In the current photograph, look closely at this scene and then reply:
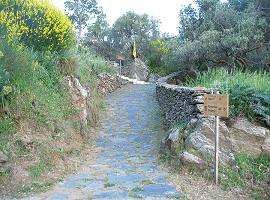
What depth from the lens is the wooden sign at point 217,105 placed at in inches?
224

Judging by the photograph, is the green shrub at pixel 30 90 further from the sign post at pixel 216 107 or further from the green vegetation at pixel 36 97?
the sign post at pixel 216 107

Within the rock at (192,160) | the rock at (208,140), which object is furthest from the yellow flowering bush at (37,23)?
the rock at (192,160)

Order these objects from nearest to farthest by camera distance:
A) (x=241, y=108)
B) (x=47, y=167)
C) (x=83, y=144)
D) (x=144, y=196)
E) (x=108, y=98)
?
(x=144, y=196) → (x=47, y=167) → (x=241, y=108) → (x=83, y=144) → (x=108, y=98)

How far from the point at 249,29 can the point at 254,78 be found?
3.46m

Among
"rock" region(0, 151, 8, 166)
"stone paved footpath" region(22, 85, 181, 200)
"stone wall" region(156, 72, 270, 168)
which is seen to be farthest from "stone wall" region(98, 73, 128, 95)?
"rock" region(0, 151, 8, 166)

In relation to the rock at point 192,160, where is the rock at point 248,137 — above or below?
above

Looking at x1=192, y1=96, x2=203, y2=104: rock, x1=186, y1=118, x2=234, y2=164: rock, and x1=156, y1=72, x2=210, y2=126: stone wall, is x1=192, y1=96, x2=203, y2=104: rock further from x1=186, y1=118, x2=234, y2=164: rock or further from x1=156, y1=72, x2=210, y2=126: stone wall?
x1=186, y1=118, x2=234, y2=164: rock

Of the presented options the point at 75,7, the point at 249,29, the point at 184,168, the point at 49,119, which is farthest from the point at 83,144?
the point at 75,7

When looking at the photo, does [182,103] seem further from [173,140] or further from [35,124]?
[35,124]

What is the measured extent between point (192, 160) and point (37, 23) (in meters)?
5.42

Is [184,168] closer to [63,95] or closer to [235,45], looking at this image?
[63,95]

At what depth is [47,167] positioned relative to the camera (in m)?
6.32

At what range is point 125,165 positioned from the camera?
6.93 m

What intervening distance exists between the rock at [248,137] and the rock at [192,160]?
0.98m
